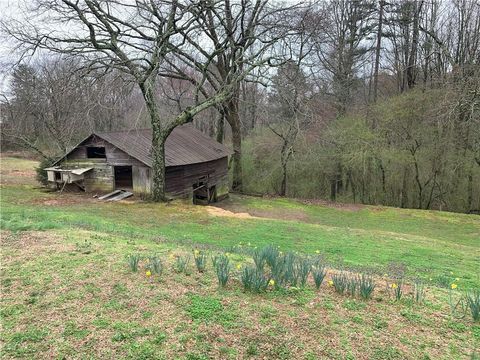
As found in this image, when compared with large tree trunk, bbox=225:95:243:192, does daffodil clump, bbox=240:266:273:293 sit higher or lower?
lower

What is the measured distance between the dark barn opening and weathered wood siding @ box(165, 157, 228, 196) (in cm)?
406

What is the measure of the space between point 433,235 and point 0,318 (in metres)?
17.8

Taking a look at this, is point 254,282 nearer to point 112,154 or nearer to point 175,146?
point 112,154

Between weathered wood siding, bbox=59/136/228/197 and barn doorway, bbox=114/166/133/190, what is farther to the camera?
barn doorway, bbox=114/166/133/190

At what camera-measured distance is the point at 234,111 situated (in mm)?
26234

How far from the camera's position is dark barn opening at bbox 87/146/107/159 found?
1973 centimetres

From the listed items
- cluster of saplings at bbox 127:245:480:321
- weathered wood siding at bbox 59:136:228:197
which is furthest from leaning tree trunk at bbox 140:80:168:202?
cluster of saplings at bbox 127:245:480:321

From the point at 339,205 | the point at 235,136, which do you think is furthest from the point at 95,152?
the point at 339,205

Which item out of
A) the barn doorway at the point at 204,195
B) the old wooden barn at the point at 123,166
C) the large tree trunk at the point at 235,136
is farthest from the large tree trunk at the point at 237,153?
the old wooden barn at the point at 123,166

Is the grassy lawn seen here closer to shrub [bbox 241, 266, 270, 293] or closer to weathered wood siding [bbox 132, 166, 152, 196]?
shrub [bbox 241, 266, 270, 293]

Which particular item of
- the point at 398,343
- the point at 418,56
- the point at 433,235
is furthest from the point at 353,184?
the point at 398,343

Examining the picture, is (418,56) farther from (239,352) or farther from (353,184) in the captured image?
(239,352)

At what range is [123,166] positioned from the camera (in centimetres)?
1942

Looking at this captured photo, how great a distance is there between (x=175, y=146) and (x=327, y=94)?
44.8 ft
